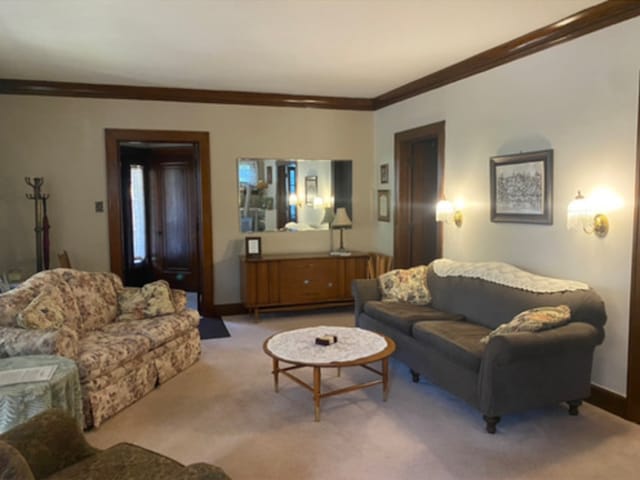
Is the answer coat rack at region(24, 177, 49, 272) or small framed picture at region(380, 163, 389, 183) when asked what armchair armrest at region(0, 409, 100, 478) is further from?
small framed picture at region(380, 163, 389, 183)

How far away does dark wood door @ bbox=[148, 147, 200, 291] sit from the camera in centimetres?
752

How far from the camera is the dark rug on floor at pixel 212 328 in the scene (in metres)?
5.23

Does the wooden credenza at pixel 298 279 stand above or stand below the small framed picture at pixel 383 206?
below

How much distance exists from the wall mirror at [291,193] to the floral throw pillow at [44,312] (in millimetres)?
2795

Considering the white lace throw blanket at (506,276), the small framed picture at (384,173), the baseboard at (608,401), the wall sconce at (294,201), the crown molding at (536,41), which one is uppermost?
the crown molding at (536,41)

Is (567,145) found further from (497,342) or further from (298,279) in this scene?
→ (298,279)

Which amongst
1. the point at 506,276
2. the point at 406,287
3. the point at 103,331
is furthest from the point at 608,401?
the point at 103,331

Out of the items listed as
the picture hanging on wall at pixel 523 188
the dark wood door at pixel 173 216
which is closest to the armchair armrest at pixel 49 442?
the picture hanging on wall at pixel 523 188

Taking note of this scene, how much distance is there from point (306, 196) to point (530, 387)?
3.87m

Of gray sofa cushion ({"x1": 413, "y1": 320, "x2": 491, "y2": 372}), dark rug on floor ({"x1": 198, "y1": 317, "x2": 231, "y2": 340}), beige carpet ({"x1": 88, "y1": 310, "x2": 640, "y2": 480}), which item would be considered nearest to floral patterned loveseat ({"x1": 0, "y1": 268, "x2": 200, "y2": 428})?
beige carpet ({"x1": 88, "y1": 310, "x2": 640, "y2": 480})

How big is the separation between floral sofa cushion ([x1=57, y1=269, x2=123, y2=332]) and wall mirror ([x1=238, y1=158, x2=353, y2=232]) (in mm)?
2083

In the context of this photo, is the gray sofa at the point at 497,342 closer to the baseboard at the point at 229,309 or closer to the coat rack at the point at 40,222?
the baseboard at the point at 229,309

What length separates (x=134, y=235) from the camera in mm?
7695

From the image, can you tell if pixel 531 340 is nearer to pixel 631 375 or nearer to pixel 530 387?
pixel 530 387
